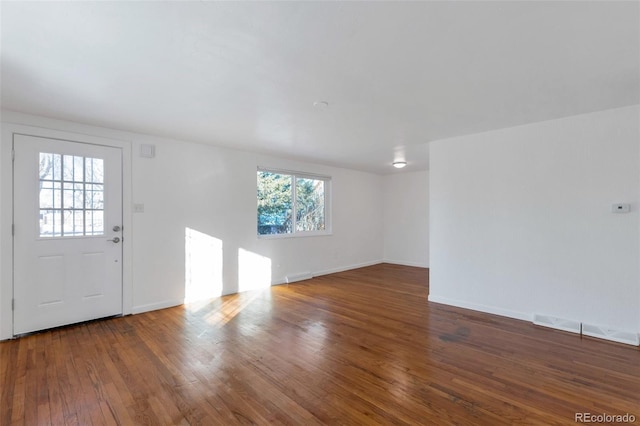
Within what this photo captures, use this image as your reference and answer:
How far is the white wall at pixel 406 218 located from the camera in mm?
7062

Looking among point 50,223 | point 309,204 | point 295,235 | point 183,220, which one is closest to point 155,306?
point 183,220

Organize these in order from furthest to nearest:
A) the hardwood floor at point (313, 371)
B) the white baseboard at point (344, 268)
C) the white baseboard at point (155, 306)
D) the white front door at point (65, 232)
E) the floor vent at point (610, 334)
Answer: the white baseboard at point (344, 268), the white baseboard at point (155, 306), the white front door at point (65, 232), the floor vent at point (610, 334), the hardwood floor at point (313, 371)

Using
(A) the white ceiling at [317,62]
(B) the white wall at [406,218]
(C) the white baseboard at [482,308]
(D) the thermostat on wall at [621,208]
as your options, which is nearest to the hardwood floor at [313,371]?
(C) the white baseboard at [482,308]

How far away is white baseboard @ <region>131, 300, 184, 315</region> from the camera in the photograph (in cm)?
386

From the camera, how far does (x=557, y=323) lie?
3307 millimetres

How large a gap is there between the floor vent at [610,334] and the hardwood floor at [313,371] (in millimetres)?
141

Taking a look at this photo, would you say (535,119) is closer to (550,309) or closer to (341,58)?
(550,309)

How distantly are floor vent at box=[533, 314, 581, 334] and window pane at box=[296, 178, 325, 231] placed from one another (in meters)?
3.96

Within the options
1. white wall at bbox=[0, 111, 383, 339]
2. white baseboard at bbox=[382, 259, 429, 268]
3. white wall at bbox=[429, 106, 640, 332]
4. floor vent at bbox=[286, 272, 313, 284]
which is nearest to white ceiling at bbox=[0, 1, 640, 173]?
white wall at bbox=[429, 106, 640, 332]

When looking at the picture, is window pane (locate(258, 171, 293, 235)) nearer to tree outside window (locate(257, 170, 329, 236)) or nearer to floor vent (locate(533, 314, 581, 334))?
tree outside window (locate(257, 170, 329, 236))

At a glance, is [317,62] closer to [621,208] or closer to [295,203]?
[621,208]

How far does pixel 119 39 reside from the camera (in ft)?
5.93

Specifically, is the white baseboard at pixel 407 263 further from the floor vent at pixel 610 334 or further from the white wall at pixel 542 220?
the floor vent at pixel 610 334

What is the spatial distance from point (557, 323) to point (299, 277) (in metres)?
3.88
